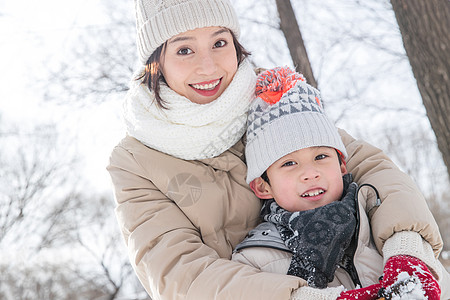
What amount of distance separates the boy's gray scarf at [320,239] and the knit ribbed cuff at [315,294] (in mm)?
231

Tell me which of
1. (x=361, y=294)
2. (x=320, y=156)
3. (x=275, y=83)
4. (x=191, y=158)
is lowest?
(x=361, y=294)

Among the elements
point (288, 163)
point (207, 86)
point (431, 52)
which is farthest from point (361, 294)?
point (431, 52)

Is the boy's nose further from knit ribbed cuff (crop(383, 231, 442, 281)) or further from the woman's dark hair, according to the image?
the woman's dark hair

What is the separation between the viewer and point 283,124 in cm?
249

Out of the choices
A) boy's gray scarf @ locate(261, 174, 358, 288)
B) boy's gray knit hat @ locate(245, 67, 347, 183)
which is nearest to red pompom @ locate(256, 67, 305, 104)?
boy's gray knit hat @ locate(245, 67, 347, 183)

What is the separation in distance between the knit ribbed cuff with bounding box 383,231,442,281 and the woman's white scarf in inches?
37.5

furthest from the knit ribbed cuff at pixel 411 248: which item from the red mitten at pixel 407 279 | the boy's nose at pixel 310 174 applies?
the boy's nose at pixel 310 174

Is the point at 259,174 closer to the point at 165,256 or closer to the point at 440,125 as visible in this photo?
the point at 165,256

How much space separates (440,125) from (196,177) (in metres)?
2.38

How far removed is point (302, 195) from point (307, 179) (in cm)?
8

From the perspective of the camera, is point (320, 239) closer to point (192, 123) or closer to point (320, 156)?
point (320, 156)

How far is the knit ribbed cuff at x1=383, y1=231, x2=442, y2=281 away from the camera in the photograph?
2048mm

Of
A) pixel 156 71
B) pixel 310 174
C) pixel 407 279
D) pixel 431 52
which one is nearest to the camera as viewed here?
pixel 407 279

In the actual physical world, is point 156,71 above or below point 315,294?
above
